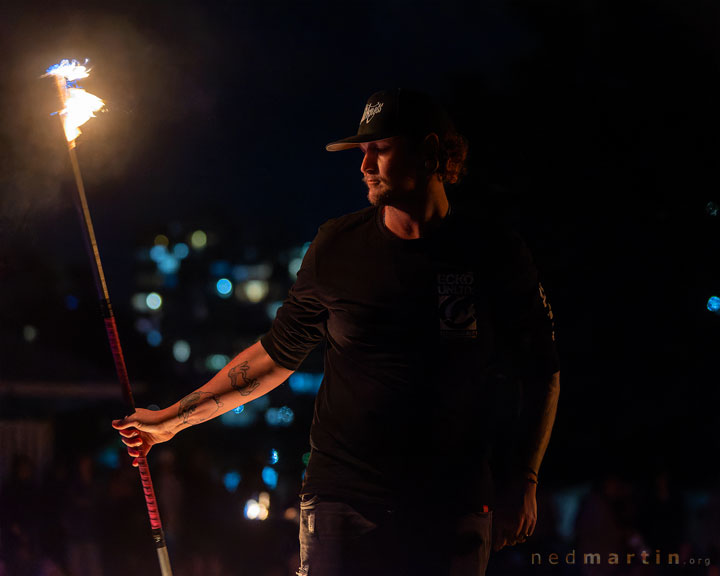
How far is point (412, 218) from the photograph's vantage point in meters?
2.40

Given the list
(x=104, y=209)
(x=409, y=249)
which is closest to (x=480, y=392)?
(x=409, y=249)

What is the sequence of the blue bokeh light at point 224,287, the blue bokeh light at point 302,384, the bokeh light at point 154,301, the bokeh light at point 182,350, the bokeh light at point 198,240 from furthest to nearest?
the bokeh light at point 154,301 → the blue bokeh light at point 224,287 → the bokeh light at point 182,350 → the bokeh light at point 198,240 → the blue bokeh light at point 302,384

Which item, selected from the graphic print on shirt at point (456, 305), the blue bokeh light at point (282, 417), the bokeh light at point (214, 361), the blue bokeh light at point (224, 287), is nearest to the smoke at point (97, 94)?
the graphic print on shirt at point (456, 305)

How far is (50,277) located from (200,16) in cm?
672

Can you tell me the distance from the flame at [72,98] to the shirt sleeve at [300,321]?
1.08 metres

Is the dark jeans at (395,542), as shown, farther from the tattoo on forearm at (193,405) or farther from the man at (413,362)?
the tattoo on forearm at (193,405)

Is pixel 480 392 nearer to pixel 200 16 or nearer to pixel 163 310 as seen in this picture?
pixel 200 16

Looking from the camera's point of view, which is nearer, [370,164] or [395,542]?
[395,542]

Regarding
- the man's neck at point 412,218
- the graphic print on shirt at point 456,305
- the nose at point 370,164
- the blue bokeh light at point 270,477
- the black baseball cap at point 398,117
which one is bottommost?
the blue bokeh light at point 270,477

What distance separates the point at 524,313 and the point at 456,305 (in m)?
0.25

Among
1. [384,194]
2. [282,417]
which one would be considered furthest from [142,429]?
[282,417]

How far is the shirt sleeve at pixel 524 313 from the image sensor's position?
236cm

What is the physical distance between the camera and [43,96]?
5809 millimetres

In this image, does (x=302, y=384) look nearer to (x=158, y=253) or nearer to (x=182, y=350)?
(x=182, y=350)
